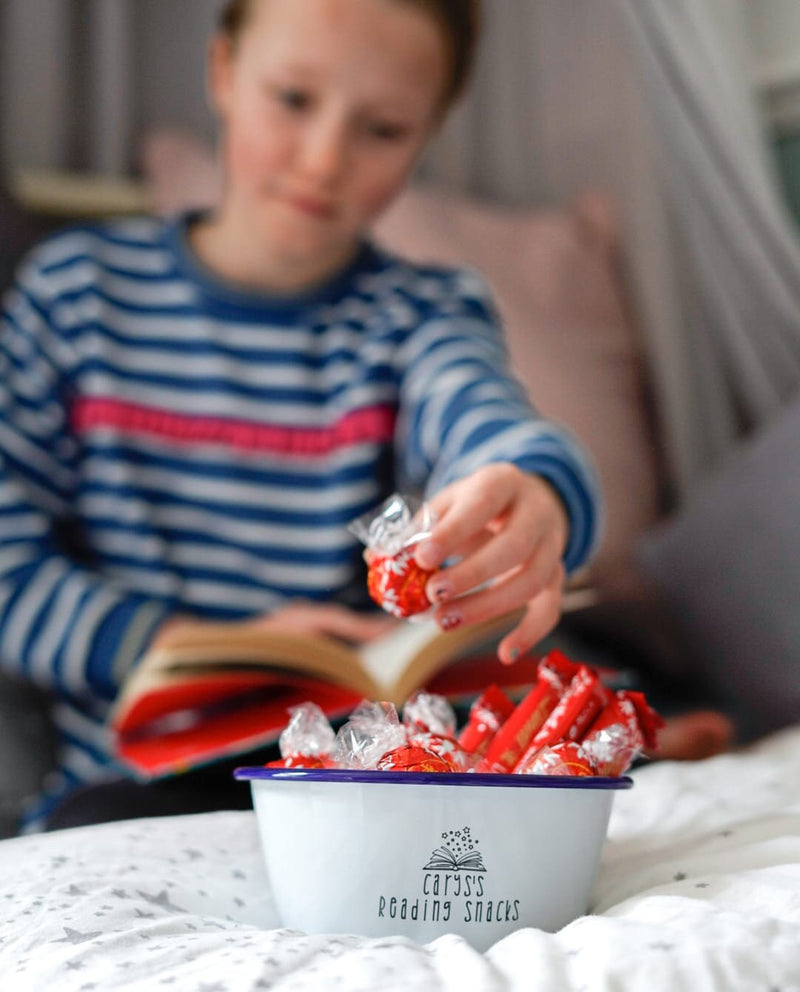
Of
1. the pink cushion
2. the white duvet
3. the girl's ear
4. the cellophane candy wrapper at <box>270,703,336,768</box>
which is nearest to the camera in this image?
the white duvet

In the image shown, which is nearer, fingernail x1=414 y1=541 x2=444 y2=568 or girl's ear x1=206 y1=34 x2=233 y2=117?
fingernail x1=414 y1=541 x2=444 y2=568

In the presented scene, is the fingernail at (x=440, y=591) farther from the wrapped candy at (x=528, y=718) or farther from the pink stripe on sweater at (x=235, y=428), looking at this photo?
the pink stripe on sweater at (x=235, y=428)

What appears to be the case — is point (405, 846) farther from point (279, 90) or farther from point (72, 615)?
point (279, 90)

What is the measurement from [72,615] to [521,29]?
0.90 meters

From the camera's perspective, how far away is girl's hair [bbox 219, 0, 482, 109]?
0.97 m

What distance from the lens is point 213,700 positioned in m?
0.65

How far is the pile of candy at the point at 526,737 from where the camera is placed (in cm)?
35

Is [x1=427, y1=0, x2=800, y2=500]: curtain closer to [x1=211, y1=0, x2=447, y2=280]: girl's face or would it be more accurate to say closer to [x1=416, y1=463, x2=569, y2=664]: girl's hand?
[x1=211, y1=0, x2=447, y2=280]: girl's face

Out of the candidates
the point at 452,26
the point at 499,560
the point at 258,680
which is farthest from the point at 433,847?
the point at 452,26

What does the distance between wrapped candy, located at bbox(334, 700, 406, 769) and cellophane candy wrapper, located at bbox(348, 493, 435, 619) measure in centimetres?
4

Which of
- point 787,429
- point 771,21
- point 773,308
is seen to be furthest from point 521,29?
point 787,429

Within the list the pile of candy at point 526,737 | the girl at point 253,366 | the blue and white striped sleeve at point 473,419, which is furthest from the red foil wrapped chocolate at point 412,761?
the girl at point 253,366

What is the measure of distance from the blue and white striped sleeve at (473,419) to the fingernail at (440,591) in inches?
6.5

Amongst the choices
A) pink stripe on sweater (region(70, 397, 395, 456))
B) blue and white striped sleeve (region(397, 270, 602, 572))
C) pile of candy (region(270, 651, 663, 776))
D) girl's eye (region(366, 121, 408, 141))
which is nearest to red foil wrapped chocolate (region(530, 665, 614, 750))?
pile of candy (region(270, 651, 663, 776))
